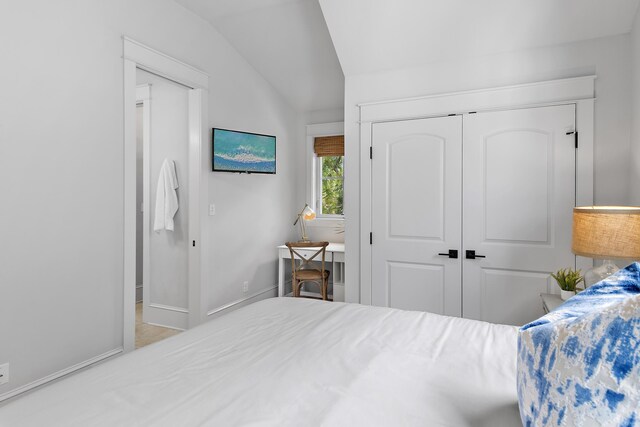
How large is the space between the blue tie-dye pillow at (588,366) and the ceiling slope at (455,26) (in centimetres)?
238

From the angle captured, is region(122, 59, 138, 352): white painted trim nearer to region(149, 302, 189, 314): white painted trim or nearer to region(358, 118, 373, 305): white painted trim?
region(149, 302, 189, 314): white painted trim

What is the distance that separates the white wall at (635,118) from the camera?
88.4 inches

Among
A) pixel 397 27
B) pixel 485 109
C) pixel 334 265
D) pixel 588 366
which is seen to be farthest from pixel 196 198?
pixel 588 366

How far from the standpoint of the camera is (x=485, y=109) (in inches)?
109

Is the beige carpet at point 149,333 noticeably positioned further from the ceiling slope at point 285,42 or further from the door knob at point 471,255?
the ceiling slope at point 285,42

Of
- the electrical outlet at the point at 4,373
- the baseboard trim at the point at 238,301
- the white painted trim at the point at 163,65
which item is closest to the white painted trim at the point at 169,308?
the baseboard trim at the point at 238,301

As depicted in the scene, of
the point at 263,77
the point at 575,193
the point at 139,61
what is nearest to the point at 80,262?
the point at 139,61

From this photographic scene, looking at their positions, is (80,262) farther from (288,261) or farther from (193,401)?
(288,261)

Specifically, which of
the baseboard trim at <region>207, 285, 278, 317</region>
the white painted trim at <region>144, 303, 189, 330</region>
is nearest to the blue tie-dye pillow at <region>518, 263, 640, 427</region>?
the baseboard trim at <region>207, 285, 278, 317</region>

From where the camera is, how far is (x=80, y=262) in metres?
2.33

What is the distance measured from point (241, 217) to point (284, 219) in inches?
33.4

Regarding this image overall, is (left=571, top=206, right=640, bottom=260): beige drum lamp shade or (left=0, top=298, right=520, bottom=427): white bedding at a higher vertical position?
(left=571, top=206, right=640, bottom=260): beige drum lamp shade

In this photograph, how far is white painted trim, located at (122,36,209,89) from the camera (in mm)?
2631

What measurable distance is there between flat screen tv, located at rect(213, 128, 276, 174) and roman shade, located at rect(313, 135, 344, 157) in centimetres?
74
